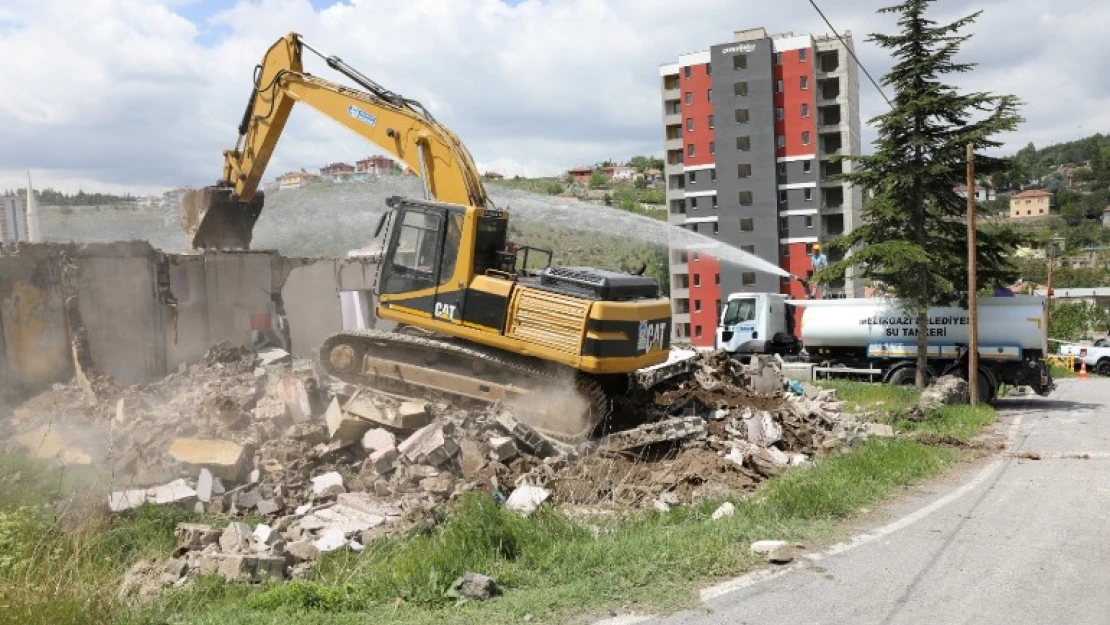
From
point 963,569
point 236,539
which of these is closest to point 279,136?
point 236,539

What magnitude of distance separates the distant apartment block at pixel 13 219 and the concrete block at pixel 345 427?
49.4ft

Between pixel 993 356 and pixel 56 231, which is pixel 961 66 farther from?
pixel 56 231

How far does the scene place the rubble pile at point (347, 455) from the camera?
948 centimetres

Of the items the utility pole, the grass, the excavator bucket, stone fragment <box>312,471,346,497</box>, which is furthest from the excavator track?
the utility pole

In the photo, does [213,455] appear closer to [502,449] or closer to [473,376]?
[502,449]

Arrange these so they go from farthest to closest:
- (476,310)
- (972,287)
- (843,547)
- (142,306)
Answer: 1. (972,287)
2. (142,306)
3. (476,310)
4. (843,547)

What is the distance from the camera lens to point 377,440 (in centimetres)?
1160

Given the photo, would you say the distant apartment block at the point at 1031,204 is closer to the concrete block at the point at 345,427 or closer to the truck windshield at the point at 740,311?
the truck windshield at the point at 740,311

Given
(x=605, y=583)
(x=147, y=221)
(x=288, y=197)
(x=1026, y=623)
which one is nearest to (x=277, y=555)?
(x=605, y=583)

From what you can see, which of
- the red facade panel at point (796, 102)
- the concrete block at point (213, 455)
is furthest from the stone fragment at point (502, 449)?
the red facade panel at point (796, 102)

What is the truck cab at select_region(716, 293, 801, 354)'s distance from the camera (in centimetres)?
2689

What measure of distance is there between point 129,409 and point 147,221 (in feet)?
65.0

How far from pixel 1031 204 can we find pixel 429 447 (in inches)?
6228

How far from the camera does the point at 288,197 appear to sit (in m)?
48.4
